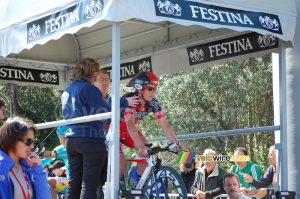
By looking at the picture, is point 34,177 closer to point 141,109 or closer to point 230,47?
point 141,109

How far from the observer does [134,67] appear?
11523 millimetres

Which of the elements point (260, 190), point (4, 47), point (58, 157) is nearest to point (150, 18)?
point (4, 47)

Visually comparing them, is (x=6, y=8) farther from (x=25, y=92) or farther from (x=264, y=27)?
(x=25, y=92)

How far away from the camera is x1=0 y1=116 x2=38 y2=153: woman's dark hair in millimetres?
5176

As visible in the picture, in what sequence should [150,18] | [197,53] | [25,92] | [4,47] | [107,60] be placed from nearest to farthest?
1. [150,18]
2. [4,47]
3. [197,53]
4. [107,60]
5. [25,92]

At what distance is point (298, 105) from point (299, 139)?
1.49 ft

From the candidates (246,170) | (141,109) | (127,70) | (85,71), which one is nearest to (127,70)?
(127,70)

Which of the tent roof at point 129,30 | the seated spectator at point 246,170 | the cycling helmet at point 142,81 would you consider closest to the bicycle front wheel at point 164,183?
the cycling helmet at point 142,81

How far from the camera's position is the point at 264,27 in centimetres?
818

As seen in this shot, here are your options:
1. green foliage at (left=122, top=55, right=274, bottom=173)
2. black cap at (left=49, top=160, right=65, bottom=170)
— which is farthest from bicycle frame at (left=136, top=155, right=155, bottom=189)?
green foliage at (left=122, top=55, right=274, bottom=173)

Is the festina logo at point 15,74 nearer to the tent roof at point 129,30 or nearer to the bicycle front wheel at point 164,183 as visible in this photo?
the tent roof at point 129,30

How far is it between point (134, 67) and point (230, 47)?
225 cm

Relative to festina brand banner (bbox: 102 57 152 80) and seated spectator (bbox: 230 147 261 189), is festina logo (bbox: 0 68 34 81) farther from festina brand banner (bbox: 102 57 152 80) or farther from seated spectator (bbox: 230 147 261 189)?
seated spectator (bbox: 230 147 261 189)

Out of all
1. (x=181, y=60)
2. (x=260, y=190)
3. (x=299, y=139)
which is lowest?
(x=260, y=190)
